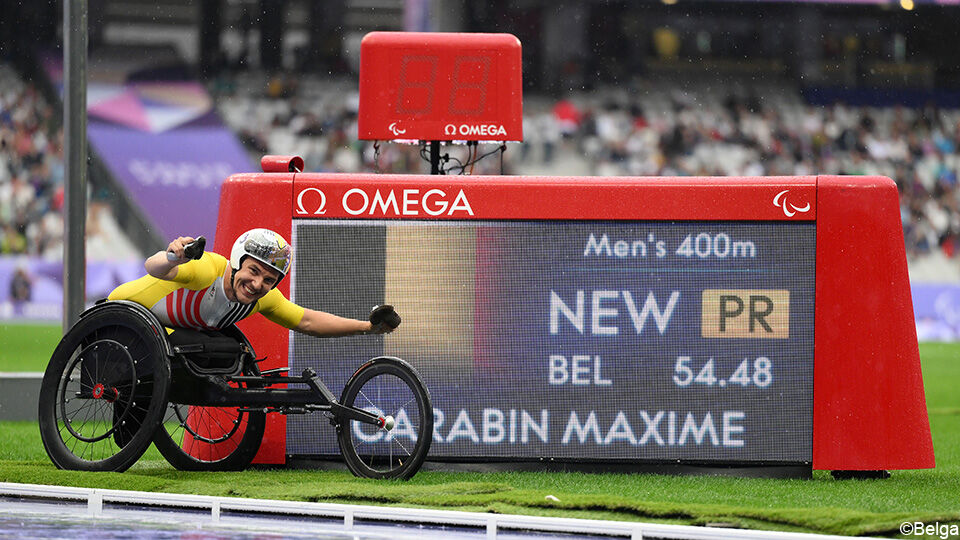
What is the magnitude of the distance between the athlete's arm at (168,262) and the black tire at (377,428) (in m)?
0.87

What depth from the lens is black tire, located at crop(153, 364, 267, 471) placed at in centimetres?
666

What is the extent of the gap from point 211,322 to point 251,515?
1356 millimetres

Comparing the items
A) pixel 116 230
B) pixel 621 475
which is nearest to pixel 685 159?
pixel 116 230

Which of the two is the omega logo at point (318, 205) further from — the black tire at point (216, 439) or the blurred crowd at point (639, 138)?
the blurred crowd at point (639, 138)

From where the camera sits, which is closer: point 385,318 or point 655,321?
point 385,318

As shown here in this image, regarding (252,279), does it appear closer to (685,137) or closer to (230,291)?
(230,291)

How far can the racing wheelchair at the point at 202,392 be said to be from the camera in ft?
20.7

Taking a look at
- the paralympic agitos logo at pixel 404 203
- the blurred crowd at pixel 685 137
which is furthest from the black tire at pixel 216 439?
the blurred crowd at pixel 685 137

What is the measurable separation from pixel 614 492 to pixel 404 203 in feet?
5.28

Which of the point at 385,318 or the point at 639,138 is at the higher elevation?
the point at 639,138

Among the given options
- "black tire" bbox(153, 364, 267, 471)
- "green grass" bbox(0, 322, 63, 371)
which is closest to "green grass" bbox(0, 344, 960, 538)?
"black tire" bbox(153, 364, 267, 471)

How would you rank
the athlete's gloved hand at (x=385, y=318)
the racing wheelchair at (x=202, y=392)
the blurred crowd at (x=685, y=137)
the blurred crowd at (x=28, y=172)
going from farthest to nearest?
the blurred crowd at (x=685, y=137) → the blurred crowd at (x=28, y=172) → the athlete's gloved hand at (x=385, y=318) → the racing wheelchair at (x=202, y=392)

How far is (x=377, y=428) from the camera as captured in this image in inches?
262

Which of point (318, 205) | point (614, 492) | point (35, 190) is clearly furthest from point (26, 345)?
point (614, 492)
